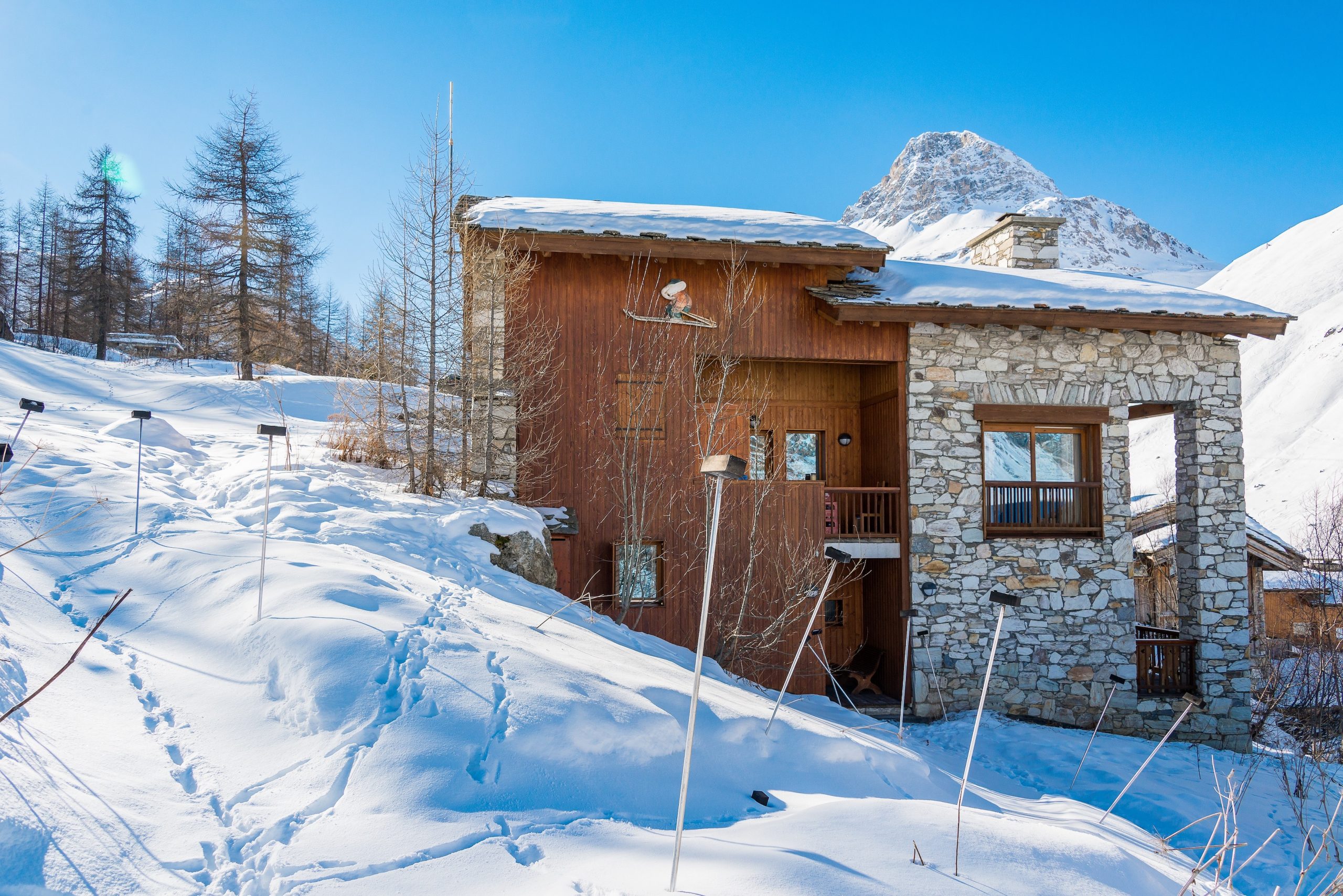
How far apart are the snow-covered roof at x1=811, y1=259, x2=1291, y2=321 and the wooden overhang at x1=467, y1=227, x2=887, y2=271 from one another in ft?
1.50

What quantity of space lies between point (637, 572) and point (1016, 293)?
6.52 metres

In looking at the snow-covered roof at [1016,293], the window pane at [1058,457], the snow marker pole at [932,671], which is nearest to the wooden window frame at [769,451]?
the snow-covered roof at [1016,293]

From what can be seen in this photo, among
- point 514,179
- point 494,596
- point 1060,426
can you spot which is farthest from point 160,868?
point 1060,426

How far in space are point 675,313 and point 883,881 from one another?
7.92 metres

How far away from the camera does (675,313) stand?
10.0 meters

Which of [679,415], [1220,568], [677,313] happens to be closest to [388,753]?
[679,415]

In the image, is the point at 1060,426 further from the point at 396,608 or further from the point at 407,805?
the point at 407,805

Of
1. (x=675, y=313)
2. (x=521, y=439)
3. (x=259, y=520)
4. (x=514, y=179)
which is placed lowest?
(x=259, y=520)

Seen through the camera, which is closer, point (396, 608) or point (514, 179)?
point (396, 608)

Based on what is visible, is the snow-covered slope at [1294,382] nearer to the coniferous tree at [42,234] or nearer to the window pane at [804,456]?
the window pane at [804,456]

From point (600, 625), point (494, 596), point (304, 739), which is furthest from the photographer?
point (600, 625)

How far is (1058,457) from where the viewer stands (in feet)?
36.3

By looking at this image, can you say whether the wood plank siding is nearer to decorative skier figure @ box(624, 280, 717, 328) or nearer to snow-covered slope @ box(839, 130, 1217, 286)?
decorative skier figure @ box(624, 280, 717, 328)

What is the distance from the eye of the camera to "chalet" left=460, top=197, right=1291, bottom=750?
9672 mm
